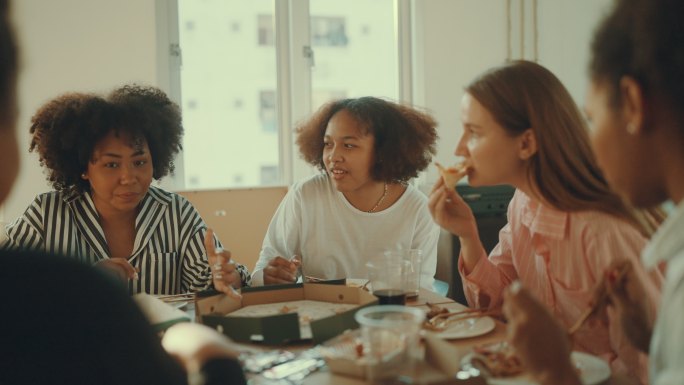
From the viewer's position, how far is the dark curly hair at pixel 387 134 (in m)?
2.44

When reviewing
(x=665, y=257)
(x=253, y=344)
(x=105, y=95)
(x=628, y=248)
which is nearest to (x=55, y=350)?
(x=253, y=344)

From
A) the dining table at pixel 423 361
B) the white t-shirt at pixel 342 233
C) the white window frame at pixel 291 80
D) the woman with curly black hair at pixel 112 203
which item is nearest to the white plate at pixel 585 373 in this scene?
the dining table at pixel 423 361

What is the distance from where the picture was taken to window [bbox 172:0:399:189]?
3758 millimetres

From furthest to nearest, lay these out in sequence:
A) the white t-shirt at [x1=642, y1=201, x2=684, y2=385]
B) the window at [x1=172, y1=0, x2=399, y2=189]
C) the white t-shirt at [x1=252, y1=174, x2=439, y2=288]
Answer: the window at [x1=172, y1=0, x2=399, y2=189]
the white t-shirt at [x1=252, y1=174, x2=439, y2=288]
the white t-shirt at [x1=642, y1=201, x2=684, y2=385]

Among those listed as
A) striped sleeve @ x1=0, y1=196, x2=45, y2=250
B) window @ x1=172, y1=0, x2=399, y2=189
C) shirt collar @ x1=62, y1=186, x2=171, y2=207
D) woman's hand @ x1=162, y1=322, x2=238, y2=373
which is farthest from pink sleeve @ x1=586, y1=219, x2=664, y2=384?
window @ x1=172, y1=0, x2=399, y2=189

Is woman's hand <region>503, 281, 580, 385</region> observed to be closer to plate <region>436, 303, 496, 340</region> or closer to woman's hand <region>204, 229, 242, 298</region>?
plate <region>436, 303, 496, 340</region>

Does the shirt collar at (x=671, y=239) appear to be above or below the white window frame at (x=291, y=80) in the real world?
below

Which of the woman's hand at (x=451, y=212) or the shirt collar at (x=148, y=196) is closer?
the woman's hand at (x=451, y=212)

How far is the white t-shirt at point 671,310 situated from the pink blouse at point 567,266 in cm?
45

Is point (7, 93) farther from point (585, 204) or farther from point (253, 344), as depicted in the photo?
point (585, 204)

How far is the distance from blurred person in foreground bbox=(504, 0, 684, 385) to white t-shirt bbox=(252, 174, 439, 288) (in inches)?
53.5

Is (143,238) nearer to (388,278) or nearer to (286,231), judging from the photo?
(286,231)

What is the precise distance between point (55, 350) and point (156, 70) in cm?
302

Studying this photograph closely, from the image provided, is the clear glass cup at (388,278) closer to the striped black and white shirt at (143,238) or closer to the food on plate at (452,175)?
the food on plate at (452,175)
